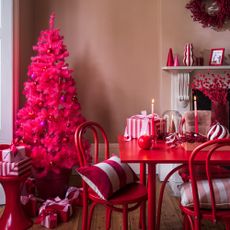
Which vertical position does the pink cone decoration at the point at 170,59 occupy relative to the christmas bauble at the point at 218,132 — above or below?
above

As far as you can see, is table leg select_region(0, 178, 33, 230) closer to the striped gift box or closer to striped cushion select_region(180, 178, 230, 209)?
the striped gift box

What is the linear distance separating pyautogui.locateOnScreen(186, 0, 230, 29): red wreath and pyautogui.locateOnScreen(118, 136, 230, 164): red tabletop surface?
2.08 meters

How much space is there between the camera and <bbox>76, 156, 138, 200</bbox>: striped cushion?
2053mm

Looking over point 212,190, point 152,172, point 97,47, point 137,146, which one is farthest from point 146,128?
point 97,47

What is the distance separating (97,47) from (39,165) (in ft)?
5.96

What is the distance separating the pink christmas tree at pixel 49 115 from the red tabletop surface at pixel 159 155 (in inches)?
39.8

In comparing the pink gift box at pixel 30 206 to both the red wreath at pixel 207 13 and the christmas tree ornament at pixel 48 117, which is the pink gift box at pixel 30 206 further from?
the red wreath at pixel 207 13

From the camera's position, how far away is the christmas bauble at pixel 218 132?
7.34 feet

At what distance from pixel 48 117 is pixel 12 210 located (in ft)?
2.99

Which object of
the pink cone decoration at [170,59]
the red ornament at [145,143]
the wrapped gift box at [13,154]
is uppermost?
the pink cone decoration at [170,59]

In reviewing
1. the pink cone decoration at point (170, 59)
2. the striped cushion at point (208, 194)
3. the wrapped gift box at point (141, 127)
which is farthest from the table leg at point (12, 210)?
the pink cone decoration at point (170, 59)

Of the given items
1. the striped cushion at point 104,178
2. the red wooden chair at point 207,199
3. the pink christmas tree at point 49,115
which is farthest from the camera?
the pink christmas tree at point 49,115

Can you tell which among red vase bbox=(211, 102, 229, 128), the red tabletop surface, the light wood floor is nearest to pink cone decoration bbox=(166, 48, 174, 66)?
red vase bbox=(211, 102, 229, 128)

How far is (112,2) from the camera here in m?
4.23
